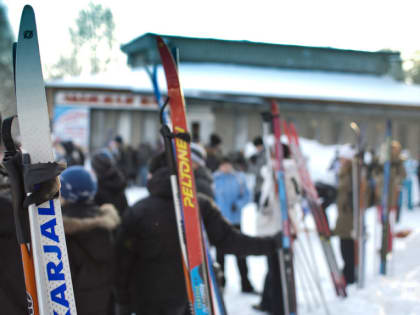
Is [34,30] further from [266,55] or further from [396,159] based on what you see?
[266,55]

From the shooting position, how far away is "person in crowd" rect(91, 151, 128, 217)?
4.02 m

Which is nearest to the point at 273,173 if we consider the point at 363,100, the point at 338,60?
the point at 363,100

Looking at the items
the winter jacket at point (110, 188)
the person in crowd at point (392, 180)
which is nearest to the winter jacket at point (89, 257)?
the winter jacket at point (110, 188)

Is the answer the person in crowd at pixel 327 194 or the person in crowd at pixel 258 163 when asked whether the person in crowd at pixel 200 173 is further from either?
the person in crowd at pixel 258 163

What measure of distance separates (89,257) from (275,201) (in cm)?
174

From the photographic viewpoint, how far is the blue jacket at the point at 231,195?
16.1ft

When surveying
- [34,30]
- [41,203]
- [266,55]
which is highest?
[266,55]

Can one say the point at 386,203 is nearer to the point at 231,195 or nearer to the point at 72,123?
the point at 231,195

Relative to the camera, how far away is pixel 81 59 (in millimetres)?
4570

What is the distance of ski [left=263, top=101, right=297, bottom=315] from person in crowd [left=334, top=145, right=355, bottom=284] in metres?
1.63

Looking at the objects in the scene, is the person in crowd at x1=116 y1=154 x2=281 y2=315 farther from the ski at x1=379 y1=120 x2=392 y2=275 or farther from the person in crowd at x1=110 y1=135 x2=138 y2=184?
the person in crowd at x1=110 y1=135 x2=138 y2=184

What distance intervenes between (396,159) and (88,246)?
5.86 meters

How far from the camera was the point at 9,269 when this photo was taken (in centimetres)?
157

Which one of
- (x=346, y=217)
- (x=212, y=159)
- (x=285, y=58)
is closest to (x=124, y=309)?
(x=346, y=217)
